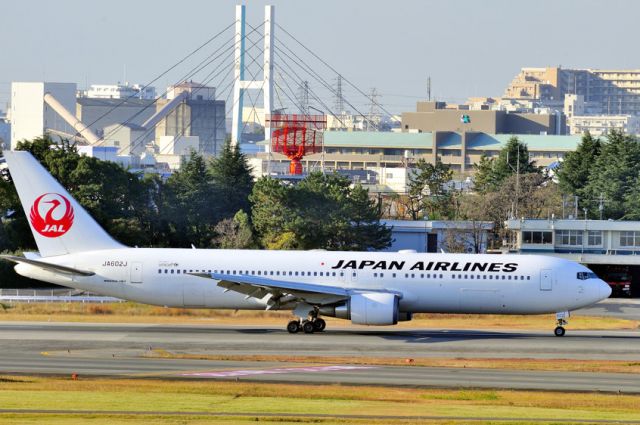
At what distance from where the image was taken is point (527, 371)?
144ft

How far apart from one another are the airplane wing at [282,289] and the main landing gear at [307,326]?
106 centimetres

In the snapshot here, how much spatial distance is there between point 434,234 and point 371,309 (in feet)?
207

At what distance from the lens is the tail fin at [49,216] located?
56312mm

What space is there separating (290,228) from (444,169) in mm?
67570

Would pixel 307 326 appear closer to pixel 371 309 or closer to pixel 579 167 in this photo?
pixel 371 309

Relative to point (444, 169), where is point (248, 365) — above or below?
below

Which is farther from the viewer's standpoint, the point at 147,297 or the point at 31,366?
the point at 147,297

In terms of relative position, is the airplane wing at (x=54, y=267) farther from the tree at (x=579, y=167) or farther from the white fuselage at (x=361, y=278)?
the tree at (x=579, y=167)

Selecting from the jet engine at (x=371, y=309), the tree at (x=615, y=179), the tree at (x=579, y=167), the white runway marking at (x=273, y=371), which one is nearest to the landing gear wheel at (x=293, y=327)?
the jet engine at (x=371, y=309)

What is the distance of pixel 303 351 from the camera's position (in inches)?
1911

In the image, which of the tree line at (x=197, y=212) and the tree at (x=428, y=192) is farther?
the tree at (x=428, y=192)

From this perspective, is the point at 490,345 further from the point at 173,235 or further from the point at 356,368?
the point at 173,235

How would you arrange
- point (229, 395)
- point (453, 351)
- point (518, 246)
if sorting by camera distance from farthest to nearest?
1. point (518, 246)
2. point (453, 351)
3. point (229, 395)

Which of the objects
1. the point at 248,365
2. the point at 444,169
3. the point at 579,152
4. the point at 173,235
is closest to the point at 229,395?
the point at 248,365
